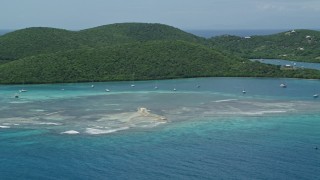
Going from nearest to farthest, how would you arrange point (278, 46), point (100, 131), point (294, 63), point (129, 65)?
point (100, 131), point (129, 65), point (294, 63), point (278, 46)

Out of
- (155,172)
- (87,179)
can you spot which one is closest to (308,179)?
(155,172)

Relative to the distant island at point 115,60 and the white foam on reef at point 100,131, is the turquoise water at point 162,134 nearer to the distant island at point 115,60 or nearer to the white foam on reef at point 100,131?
the white foam on reef at point 100,131

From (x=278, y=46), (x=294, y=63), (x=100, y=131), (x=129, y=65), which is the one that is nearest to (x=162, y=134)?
(x=100, y=131)

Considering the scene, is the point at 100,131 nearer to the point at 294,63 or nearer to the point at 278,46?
the point at 294,63

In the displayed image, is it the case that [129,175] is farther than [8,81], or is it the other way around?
[8,81]

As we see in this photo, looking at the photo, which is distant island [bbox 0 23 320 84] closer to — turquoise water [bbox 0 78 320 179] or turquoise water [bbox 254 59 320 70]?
turquoise water [bbox 254 59 320 70]

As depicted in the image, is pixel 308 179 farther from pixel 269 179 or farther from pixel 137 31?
pixel 137 31
